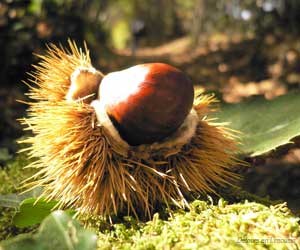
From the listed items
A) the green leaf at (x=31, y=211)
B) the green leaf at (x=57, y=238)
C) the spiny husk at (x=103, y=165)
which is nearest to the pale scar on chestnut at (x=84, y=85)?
the spiny husk at (x=103, y=165)

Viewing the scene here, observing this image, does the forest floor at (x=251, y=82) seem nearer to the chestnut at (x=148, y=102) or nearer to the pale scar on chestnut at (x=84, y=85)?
the chestnut at (x=148, y=102)

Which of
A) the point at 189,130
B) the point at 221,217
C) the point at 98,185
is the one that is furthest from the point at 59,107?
the point at 221,217

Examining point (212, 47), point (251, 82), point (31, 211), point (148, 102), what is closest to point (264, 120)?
point (148, 102)

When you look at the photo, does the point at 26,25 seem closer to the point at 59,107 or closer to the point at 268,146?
the point at 59,107

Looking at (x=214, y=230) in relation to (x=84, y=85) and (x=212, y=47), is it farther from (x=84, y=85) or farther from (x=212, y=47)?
(x=212, y=47)

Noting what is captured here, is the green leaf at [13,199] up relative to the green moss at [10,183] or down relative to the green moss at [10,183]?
up

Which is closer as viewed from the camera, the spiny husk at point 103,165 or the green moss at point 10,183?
the spiny husk at point 103,165
